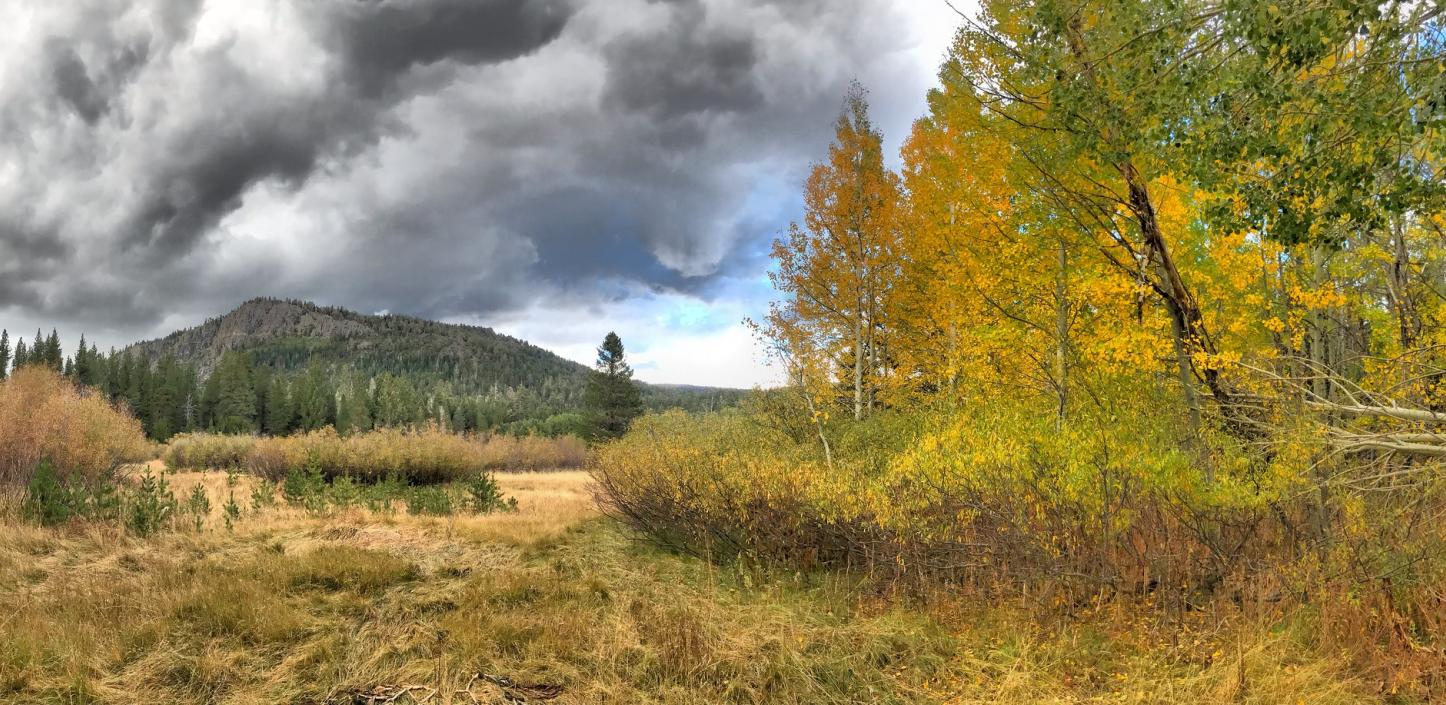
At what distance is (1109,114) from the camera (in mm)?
5363

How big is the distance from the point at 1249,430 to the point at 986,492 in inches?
107

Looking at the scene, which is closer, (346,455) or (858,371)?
(858,371)

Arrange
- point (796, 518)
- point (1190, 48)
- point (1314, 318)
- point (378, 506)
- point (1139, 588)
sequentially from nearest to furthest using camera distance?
point (1190, 48), point (1139, 588), point (796, 518), point (1314, 318), point (378, 506)

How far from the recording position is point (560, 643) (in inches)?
239

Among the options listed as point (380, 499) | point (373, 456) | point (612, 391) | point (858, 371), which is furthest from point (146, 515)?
point (612, 391)

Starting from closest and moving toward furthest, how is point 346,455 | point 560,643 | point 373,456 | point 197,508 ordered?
point 560,643, point 197,508, point 346,455, point 373,456

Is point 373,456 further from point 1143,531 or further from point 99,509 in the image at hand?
point 1143,531

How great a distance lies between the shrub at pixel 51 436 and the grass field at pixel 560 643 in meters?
7.78

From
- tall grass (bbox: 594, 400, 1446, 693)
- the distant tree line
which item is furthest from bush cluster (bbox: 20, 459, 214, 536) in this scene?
the distant tree line

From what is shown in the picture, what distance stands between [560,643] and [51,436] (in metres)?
16.9

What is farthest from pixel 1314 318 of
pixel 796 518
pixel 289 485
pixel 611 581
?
pixel 289 485

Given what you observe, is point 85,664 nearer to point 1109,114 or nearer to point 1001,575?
point 1001,575

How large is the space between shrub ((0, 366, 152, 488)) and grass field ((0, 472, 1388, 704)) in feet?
25.5

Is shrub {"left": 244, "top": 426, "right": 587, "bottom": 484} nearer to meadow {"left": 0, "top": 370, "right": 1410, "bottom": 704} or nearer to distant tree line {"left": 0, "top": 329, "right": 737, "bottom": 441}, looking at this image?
meadow {"left": 0, "top": 370, "right": 1410, "bottom": 704}
